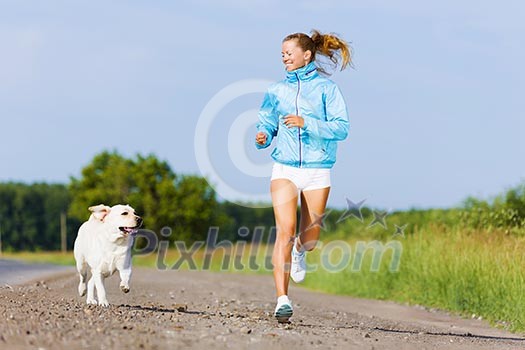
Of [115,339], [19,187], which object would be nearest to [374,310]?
[115,339]

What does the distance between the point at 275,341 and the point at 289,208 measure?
5.57 ft

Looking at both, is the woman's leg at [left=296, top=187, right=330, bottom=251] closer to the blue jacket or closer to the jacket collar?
the blue jacket

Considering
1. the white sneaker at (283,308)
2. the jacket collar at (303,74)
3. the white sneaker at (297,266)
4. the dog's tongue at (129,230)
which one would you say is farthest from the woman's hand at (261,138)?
the dog's tongue at (129,230)

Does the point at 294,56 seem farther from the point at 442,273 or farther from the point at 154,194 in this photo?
the point at 154,194

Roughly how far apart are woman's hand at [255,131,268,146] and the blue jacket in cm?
6

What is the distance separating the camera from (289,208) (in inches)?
358

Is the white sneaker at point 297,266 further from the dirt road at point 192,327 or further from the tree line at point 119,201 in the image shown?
the tree line at point 119,201

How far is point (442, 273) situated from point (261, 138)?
29.2 ft

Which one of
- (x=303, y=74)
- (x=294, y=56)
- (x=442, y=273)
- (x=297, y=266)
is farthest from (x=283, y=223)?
(x=442, y=273)

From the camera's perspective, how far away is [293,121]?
877 centimetres

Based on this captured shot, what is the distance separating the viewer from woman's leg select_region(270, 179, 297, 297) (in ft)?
29.8

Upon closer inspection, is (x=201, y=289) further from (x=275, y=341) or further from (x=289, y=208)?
(x=275, y=341)

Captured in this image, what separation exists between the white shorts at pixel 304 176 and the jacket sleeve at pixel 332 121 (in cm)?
37

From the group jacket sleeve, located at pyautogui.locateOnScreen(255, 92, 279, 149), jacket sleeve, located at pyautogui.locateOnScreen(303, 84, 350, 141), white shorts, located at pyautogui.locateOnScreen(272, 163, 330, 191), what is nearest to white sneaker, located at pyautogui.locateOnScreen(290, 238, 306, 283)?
white shorts, located at pyautogui.locateOnScreen(272, 163, 330, 191)
